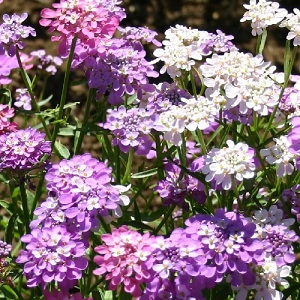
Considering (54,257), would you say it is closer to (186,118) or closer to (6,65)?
(186,118)

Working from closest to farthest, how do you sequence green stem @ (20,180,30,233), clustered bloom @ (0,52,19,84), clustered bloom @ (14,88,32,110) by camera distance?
green stem @ (20,180,30,233) < clustered bloom @ (0,52,19,84) < clustered bloom @ (14,88,32,110)

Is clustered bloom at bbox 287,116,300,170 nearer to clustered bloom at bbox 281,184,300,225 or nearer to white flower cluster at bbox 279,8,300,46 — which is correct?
clustered bloom at bbox 281,184,300,225

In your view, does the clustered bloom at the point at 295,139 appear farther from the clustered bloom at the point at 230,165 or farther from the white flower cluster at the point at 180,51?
the white flower cluster at the point at 180,51

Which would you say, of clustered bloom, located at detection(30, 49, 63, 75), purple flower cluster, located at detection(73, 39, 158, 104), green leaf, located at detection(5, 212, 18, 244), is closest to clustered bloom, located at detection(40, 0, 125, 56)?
purple flower cluster, located at detection(73, 39, 158, 104)

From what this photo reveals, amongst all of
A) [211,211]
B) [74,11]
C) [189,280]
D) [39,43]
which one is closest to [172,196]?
[211,211]

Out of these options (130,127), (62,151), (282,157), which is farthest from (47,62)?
(282,157)

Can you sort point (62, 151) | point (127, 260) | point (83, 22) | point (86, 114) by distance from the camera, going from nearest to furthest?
point (127, 260)
point (83, 22)
point (86, 114)
point (62, 151)

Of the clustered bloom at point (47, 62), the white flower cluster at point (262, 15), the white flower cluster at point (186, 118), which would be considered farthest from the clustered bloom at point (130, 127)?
the clustered bloom at point (47, 62)
